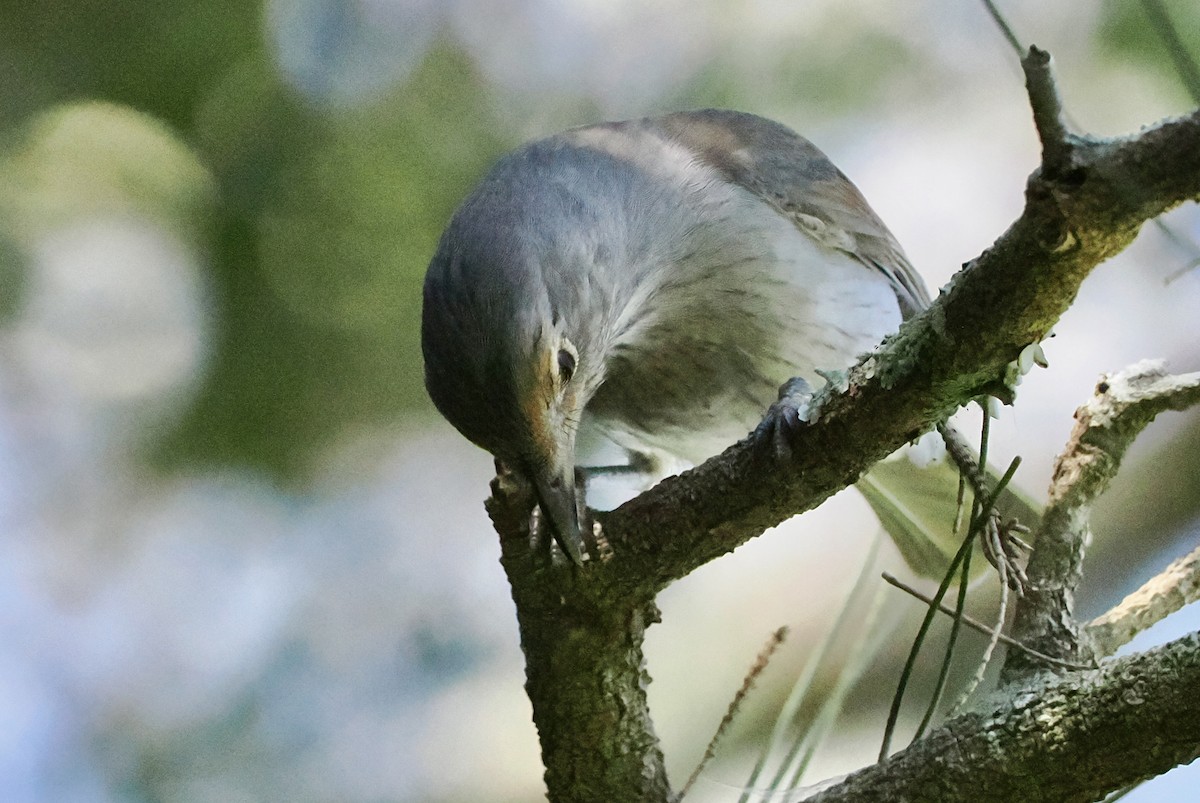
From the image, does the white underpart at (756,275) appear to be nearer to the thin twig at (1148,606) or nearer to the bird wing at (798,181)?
the bird wing at (798,181)

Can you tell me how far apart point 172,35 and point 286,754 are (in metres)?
1.37

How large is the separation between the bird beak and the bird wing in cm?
67

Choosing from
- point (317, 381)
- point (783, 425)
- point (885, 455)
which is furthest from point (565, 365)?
point (317, 381)

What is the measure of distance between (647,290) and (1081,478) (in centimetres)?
60

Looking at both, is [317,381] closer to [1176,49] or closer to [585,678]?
[585,678]

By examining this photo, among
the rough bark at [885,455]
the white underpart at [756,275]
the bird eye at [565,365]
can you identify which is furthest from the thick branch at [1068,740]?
the white underpart at [756,275]

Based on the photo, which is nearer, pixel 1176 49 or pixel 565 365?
pixel 1176 49

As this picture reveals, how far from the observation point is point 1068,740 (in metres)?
0.82

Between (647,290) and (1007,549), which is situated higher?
(647,290)

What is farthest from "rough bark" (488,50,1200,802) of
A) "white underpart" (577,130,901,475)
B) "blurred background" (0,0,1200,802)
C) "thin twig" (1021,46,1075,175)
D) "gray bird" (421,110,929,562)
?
"blurred background" (0,0,1200,802)

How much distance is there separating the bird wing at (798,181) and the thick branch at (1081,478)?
0.51 meters

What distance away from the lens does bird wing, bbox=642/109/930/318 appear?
1579mm

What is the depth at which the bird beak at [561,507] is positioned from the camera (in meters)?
1.06

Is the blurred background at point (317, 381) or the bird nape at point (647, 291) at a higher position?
the blurred background at point (317, 381)
